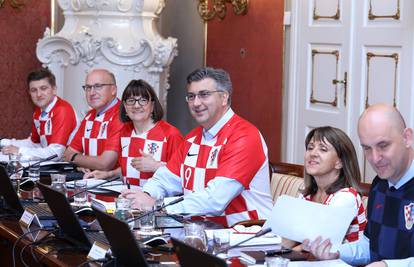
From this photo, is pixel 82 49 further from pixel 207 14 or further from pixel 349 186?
pixel 349 186

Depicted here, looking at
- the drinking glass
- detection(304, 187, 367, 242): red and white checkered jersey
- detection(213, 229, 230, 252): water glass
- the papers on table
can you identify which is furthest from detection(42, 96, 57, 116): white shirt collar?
detection(213, 229, 230, 252): water glass

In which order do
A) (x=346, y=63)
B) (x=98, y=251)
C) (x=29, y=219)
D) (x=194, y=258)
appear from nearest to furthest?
(x=194, y=258)
(x=98, y=251)
(x=29, y=219)
(x=346, y=63)

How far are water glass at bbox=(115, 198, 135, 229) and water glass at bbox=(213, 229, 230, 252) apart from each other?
0.52m

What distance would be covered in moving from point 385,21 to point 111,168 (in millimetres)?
1916

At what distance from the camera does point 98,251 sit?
3236 mm

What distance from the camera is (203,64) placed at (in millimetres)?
8070

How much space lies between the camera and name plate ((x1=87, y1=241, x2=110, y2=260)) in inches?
126

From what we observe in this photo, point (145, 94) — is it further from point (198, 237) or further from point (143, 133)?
point (198, 237)

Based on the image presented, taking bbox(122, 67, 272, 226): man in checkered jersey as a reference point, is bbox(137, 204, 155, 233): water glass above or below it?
below

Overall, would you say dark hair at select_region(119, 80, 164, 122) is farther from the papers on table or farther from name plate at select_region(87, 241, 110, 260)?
name plate at select_region(87, 241, 110, 260)

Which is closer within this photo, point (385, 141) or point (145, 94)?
point (385, 141)

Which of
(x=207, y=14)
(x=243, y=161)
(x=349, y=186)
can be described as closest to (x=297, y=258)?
(x=349, y=186)

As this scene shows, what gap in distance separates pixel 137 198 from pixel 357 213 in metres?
1.04

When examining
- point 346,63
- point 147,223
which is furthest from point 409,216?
point 346,63
